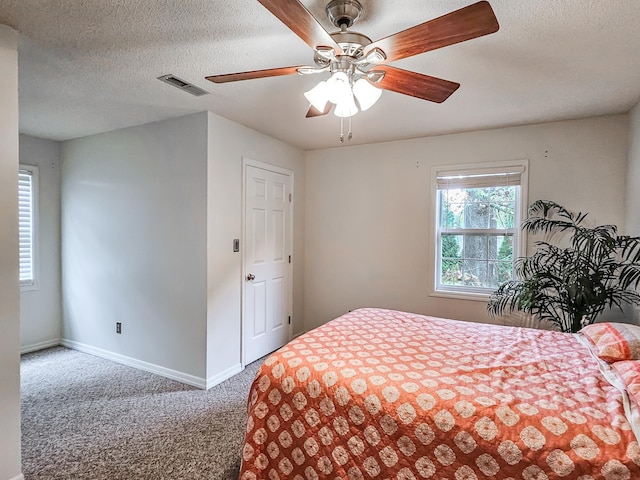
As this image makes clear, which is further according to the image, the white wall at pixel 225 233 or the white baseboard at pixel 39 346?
the white baseboard at pixel 39 346

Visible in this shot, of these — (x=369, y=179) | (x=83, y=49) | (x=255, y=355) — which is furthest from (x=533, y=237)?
(x=83, y=49)

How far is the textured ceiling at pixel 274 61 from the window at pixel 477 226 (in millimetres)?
488

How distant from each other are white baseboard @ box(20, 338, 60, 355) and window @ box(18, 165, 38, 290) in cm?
64

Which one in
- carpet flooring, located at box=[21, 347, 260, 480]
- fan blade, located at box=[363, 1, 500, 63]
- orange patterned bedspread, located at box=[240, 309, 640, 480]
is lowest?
carpet flooring, located at box=[21, 347, 260, 480]

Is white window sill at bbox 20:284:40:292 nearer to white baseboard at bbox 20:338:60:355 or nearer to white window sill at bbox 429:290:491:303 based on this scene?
white baseboard at bbox 20:338:60:355

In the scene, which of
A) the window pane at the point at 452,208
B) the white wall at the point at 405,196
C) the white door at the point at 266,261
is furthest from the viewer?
the window pane at the point at 452,208

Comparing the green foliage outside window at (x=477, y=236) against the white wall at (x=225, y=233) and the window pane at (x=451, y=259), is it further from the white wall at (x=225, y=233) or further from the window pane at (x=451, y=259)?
the white wall at (x=225, y=233)

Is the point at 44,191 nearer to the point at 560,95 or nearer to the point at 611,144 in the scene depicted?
the point at 560,95

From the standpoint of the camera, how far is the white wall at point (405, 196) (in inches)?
117

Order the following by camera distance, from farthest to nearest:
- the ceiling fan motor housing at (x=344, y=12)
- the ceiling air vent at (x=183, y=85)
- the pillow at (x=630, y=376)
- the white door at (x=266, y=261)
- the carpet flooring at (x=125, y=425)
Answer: the white door at (x=266, y=261)
the ceiling air vent at (x=183, y=85)
the carpet flooring at (x=125, y=425)
the ceiling fan motor housing at (x=344, y=12)
the pillow at (x=630, y=376)

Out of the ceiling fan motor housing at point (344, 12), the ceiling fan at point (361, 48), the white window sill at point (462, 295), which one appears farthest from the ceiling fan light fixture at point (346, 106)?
the white window sill at point (462, 295)

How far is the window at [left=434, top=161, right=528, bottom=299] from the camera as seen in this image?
3303 millimetres

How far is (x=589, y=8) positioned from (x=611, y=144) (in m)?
1.89

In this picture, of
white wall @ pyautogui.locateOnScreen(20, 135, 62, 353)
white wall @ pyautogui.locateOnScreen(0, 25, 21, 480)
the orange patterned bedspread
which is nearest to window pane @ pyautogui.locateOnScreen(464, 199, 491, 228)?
the orange patterned bedspread
